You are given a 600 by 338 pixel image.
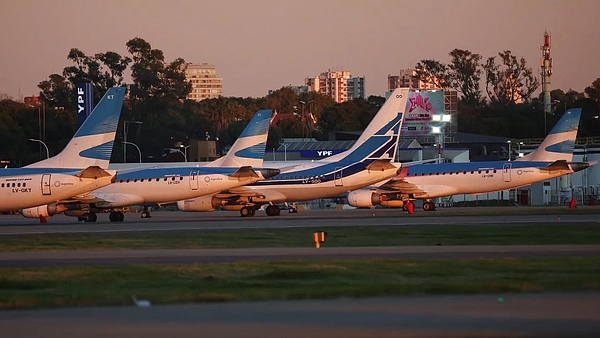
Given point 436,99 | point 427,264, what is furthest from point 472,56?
point 427,264

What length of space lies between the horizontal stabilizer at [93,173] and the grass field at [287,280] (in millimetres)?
21387

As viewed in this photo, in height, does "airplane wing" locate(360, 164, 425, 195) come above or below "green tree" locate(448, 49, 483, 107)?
below

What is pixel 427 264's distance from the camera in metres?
24.8

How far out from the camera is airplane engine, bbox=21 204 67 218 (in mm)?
54438

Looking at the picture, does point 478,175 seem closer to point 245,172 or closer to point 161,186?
point 245,172

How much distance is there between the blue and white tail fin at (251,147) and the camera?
193 ft

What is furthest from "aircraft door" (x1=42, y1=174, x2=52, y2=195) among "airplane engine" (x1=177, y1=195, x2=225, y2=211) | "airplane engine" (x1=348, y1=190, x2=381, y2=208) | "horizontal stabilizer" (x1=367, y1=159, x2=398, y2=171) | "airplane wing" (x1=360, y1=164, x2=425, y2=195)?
"airplane wing" (x1=360, y1=164, x2=425, y2=195)

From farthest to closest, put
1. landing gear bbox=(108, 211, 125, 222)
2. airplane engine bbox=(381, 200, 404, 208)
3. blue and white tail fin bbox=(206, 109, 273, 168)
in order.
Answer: airplane engine bbox=(381, 200, 404, 208) < blue and white tail fin bbox=(206, 109, 273, 168) < landing gear bbox=(108, 211, 125, 222)

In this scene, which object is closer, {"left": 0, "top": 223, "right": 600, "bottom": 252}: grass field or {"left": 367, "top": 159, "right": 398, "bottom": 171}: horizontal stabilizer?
{"left": 0, "top": 223, "right": 600, "bottom": 252}: grass field

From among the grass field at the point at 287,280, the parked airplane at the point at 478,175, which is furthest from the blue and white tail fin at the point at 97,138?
the grass field at the point at 287,280

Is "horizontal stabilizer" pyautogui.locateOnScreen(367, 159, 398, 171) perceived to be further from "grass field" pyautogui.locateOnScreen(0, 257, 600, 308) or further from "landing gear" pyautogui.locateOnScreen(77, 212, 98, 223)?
"grass field" pyautogui.locateOnScreen(0, 257, 600, 308)

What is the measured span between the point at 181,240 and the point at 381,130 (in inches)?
1071

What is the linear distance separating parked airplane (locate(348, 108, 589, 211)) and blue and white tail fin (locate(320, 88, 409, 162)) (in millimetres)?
4138

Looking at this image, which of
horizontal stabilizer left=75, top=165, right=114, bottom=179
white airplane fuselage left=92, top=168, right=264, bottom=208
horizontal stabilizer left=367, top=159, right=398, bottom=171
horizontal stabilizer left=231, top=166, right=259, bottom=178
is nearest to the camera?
horizontal stabilizer left=75, top=165, right=114, bottom=179
